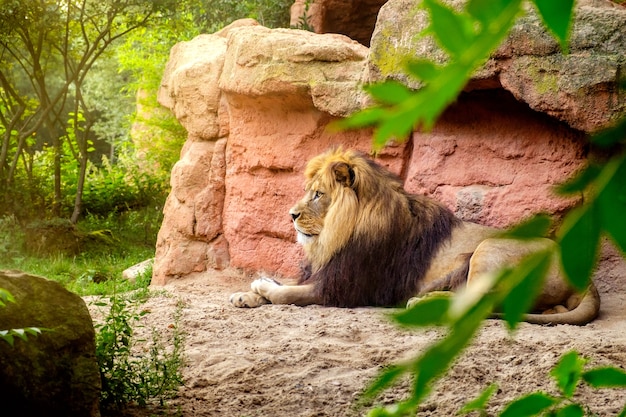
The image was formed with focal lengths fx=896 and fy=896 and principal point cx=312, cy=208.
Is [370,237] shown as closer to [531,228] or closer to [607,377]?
[607,377]

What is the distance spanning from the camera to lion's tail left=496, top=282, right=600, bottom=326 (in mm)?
5699

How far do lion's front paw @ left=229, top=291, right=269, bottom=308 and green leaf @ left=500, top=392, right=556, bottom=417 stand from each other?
5929 mm

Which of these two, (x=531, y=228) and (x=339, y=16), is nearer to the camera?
(x=531, y=228)

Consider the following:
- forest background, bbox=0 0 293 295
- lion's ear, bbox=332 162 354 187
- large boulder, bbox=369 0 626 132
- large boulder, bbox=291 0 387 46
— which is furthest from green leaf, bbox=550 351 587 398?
large boulder, bbox=291 0 387 46

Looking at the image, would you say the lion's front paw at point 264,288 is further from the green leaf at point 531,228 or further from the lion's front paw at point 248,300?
the green leaf at point 531,228

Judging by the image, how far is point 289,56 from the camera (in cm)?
765

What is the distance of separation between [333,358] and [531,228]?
4.41m

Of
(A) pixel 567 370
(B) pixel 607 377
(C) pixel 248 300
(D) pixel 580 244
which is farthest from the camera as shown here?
(C) pixel 248 300

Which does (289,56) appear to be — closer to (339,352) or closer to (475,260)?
(475,260)

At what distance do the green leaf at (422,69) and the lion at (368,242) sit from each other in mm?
5910

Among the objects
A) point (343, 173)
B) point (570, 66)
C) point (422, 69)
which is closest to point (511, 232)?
point (422, 69)

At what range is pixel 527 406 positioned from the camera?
0.74 metres

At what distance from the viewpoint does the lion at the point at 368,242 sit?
657 centimetres

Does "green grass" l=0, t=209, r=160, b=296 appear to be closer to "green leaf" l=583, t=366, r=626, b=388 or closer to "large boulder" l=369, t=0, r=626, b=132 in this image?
"large boulder" l=369, t=0, r=626, b=132
